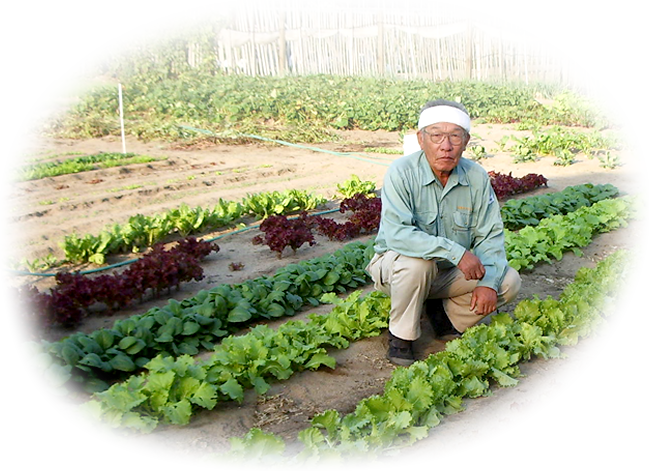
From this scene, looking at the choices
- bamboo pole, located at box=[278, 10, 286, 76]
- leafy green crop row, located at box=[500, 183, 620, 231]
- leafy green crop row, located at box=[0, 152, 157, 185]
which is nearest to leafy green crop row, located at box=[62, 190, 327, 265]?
leafy green crop row, located at box=[500, 183, 620, 231]

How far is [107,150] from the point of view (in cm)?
1248

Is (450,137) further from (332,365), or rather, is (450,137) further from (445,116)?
(332,365)

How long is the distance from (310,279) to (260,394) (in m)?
1.79

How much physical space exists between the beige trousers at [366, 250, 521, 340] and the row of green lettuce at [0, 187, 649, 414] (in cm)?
106

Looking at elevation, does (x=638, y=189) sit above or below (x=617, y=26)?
below

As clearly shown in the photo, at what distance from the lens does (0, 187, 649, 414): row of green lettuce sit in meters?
4.09

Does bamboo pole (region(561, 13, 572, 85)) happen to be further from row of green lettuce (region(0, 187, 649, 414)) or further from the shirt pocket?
the shirt pocket

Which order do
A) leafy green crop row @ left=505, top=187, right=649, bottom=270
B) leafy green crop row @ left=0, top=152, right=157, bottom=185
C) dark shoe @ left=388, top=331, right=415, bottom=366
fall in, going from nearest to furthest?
dark shoe @ left=388, top=331, right=415, bottom=366
leafy green crop row @ left=505, top=187, right=649, bottom=270
leafy green crop row @ left=0, top=152, right=157, bottom=185

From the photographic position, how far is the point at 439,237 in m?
4.25

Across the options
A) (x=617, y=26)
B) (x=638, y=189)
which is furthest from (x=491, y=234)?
(x=617, y=26)

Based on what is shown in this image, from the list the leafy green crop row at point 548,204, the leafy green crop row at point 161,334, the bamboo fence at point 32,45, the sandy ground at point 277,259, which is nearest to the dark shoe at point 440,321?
the sandy ground at point 277,259

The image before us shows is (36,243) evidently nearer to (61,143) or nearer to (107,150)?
(107,150)

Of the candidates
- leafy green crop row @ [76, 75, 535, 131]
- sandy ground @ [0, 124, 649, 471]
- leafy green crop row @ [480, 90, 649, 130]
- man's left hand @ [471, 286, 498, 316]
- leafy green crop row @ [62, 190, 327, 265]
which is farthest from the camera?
leafy green crop row @ [76, 75, 535, 131]

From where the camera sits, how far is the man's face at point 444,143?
4.24m
